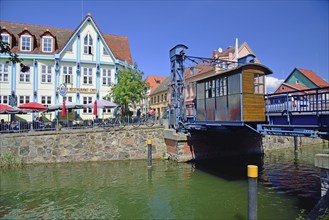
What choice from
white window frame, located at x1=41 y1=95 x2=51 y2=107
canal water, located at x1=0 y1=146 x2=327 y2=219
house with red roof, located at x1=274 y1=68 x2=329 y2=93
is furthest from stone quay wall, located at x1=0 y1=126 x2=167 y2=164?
house with red roof, located at x1=274 y1=68 x2=329 y2=93

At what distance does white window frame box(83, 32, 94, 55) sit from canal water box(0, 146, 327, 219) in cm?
1454

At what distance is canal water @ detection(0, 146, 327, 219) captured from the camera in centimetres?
983

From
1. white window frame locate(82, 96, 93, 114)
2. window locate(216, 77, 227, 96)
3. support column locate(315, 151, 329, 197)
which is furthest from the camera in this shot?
white window frame locate(82, 96, 93, 114)

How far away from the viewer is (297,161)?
1995 centimetres

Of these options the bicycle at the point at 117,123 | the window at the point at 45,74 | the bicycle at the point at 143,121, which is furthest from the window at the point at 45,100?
the bicycle at the point at 143,121

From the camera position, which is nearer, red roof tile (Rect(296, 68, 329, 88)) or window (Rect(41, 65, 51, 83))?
window (Rect(41, 65, 51, 83))

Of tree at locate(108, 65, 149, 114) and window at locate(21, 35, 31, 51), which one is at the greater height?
window at locate(21, 35, 31, 51)

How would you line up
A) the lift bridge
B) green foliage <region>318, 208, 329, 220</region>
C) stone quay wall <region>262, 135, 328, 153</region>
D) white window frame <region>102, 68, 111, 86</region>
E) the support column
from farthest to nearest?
white window frame <region>102, 68, 111, 86</region> → stone quay wall <region>262, 135, 328, 153</region> → the lift bridge → the support column → green foliage <region>318, 208, 329, 220</region>

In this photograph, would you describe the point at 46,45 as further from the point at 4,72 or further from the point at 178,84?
Answer: the point at 178,84

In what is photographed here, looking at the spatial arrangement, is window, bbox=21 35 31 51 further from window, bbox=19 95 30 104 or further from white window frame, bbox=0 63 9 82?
window, bbox=19 95 30 104

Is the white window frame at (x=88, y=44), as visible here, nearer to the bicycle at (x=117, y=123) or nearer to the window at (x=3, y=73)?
the window at (x=3, y=73)

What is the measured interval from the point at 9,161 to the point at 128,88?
39.9ft

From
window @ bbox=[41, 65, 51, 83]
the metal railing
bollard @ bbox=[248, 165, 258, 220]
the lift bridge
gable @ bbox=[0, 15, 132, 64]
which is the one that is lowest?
bollard @ bbox=[248, 165, 258, 220]

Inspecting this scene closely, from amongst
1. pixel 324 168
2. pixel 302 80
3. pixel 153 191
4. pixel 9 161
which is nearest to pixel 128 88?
pixel 9 161
